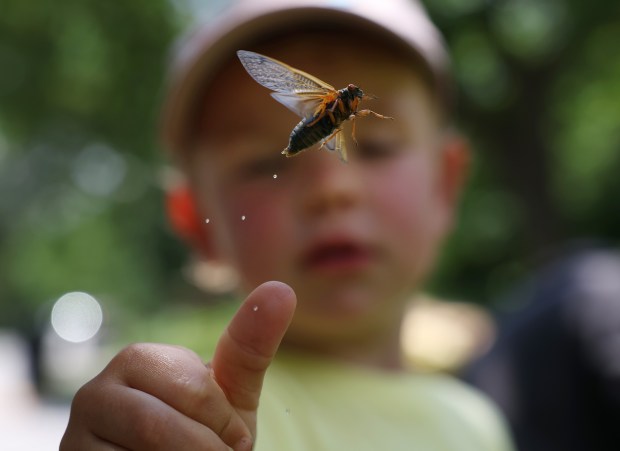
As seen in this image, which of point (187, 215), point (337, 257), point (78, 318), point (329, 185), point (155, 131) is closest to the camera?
point (78, 318)

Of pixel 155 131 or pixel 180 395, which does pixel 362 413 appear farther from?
pixel 155 131

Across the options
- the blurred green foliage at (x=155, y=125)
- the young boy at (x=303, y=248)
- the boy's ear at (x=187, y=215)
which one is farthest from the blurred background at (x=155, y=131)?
the young boy at (x=303, y=248)

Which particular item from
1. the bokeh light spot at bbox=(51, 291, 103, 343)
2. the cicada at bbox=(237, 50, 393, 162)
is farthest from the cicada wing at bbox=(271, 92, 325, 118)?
the bokeh light spot at bbox=(51, 291, 103, 343)

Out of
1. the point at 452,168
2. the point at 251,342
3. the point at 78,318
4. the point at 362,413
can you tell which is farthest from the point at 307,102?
the point at 452,168

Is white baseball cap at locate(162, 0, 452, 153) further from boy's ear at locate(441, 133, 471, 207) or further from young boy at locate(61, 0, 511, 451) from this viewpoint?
boy's ear at locate(441, 133, 471, 207)

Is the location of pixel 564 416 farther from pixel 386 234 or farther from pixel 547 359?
pixel 386 234

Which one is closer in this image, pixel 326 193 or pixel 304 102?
pixel 304 102

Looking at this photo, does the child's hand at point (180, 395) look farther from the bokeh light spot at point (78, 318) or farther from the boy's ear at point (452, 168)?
the boy's ear at point (452, 168)
